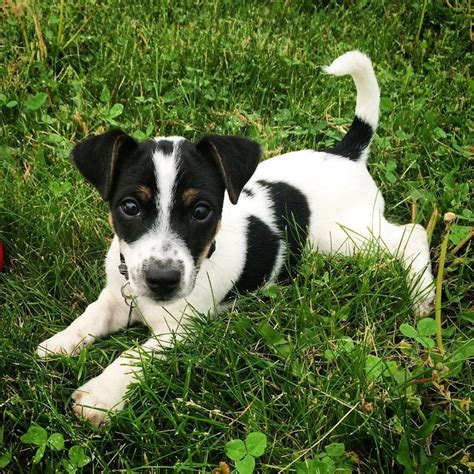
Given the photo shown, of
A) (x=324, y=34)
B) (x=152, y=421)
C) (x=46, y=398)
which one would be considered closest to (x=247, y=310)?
(x=152, y=421)

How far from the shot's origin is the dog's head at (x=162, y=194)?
9.91 feet

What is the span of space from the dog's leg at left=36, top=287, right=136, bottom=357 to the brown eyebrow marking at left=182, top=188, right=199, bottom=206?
814mm

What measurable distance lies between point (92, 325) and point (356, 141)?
2035 mm

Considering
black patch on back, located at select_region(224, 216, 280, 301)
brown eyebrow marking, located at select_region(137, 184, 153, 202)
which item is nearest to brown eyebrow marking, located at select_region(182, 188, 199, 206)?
brown eyebrow marking, located at select_region(137, 184, 153, 202)

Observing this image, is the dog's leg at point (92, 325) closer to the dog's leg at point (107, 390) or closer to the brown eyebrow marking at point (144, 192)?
the dog's leg at point (107, 390)

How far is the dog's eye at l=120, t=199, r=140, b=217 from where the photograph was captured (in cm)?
309

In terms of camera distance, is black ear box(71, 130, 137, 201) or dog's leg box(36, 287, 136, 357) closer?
black ear box(71, 130, 137, 201)

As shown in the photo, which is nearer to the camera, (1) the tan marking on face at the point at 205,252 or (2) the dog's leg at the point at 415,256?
(1) the tan marking on face at the point at 205,252

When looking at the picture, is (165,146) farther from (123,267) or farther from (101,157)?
(123,267)

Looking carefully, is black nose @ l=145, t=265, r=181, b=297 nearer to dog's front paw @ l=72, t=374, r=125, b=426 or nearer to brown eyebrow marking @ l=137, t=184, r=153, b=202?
brown eyebrow marking @ l=137, t=184, r=153, b=202

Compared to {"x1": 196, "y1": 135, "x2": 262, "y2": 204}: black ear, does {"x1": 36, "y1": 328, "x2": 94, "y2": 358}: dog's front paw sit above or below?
below

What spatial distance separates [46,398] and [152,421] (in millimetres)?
504

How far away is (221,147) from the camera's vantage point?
3.13 m

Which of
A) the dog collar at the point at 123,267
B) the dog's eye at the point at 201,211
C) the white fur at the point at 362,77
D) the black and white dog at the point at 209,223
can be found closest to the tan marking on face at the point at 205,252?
the black and white dog at the point at 209,223
